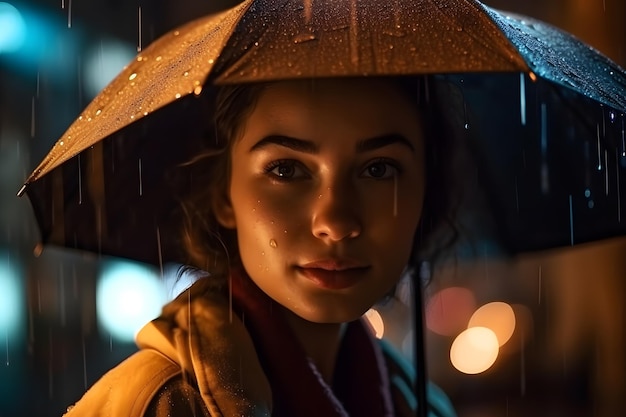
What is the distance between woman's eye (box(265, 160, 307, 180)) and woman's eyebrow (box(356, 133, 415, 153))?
0.09 meters

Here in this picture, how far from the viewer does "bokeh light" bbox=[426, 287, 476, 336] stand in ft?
15.1

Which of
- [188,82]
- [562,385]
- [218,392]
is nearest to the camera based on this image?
[188,82]

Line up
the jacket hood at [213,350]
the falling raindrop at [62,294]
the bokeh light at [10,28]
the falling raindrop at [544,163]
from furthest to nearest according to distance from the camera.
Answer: the falling raindrop at [62,294] → the bokeh light at [10,28] → the falling raindrop at [544,163] → the jacket hood at [213,350]

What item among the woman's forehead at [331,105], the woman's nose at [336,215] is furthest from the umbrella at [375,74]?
the woman's nose at [336,215]

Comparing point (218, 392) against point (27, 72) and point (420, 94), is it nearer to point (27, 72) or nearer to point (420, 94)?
point (420, 94)

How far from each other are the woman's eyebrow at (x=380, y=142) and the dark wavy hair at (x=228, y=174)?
76 mm

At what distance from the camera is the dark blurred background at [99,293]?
416cm

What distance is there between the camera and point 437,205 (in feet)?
5.49

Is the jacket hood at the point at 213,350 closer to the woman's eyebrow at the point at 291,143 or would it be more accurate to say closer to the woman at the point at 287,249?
the woman at the point at 287,249

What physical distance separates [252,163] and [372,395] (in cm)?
47

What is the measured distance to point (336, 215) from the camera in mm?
1288

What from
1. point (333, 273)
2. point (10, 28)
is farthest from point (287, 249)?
point (10, 28)

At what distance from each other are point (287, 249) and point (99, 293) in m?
3.46

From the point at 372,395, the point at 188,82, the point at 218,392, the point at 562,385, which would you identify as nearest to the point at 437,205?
the point at 372,395
